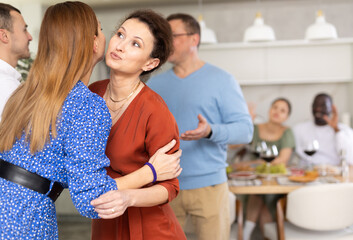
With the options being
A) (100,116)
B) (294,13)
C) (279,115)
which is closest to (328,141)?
(279,115)

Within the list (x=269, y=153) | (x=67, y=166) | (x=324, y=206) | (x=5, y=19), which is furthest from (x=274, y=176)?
(x=67, y=166)

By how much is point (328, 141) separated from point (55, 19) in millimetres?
3727

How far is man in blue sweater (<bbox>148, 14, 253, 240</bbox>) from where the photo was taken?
7.45ft

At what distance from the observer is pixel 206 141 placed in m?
2.31

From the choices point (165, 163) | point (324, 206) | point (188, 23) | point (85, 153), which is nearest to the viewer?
point (85, 153)

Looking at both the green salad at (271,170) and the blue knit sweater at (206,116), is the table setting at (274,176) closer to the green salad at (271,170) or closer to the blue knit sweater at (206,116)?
the green salad at (271,170)

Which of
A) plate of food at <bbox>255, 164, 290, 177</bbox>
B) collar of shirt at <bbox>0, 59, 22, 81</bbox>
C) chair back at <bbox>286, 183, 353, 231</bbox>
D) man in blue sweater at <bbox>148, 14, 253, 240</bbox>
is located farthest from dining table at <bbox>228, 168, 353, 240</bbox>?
collar of shirt at <bbox>0, 59, 22, 81</bbox>

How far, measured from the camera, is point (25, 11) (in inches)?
97.7

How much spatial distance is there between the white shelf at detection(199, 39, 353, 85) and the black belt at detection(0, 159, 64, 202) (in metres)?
4.71

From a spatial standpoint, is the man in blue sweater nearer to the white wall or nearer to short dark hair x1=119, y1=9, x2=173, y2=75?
short dark hair x1=119, y1=9, x2=173, y2=75

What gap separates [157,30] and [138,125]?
356 mm

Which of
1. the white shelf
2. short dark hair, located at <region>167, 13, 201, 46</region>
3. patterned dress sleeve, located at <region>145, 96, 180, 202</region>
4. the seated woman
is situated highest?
short dark hair, located at <region>167, 13, 201, 46</region>

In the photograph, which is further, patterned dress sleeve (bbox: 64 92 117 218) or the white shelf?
the white shelf

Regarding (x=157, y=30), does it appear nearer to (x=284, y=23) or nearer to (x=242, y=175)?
(x=242, y=175)
